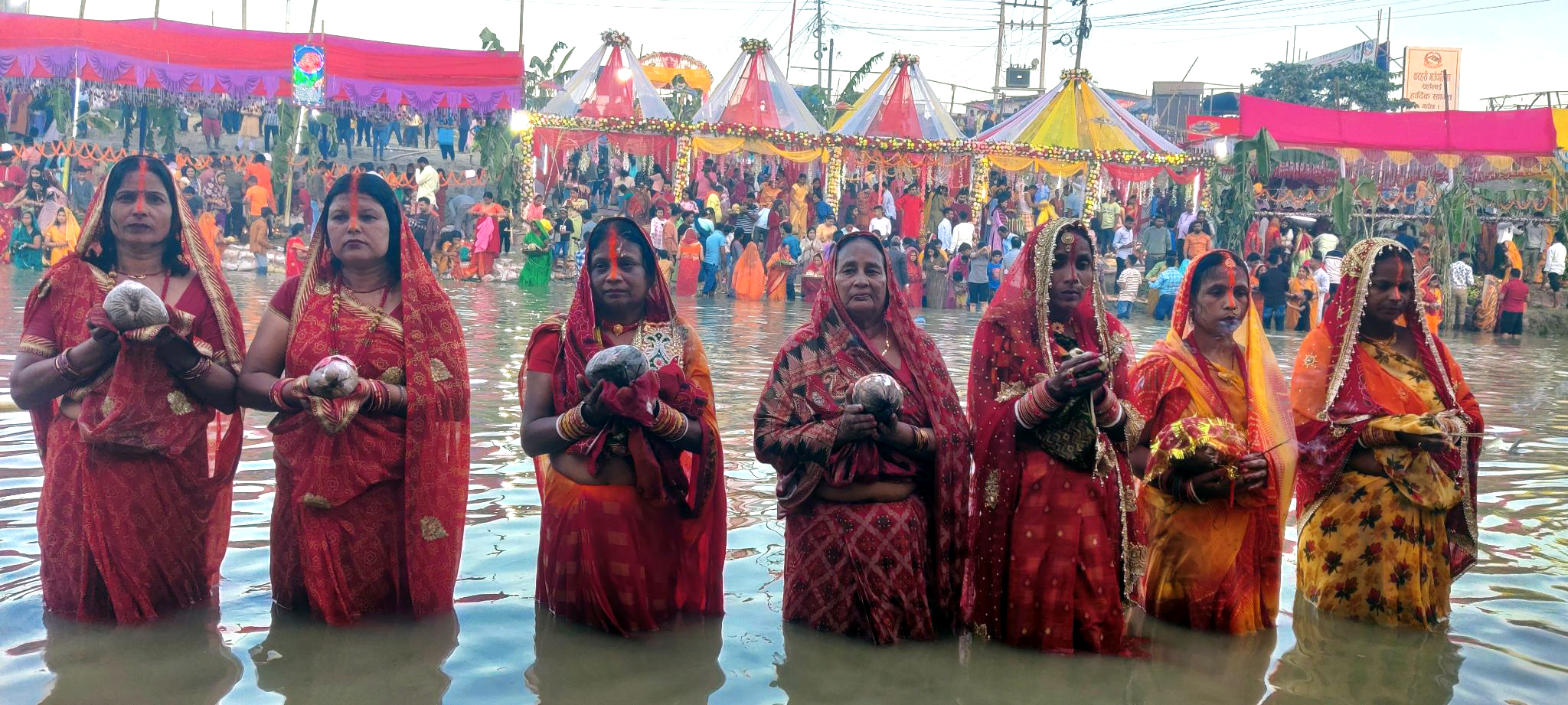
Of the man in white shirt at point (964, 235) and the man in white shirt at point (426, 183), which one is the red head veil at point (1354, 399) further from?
the man in white shirt at point (426, 183)

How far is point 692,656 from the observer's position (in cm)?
395

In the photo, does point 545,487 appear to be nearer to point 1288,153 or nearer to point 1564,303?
point 1564,303

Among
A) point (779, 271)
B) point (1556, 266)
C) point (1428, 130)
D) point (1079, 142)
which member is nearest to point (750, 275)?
point (779, 271)

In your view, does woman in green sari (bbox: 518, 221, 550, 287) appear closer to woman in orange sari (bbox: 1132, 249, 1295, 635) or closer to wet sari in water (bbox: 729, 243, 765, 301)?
wet sari in water (bbox: 729, 243, 765, 301)

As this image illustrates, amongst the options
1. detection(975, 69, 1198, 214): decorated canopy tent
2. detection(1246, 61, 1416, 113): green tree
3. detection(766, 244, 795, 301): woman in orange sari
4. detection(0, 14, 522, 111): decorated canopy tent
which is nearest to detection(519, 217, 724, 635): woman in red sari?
detection(766, 244, 795, 301): woman in orange sari

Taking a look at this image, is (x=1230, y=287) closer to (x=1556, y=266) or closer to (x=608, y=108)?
(x=1556, y=266)

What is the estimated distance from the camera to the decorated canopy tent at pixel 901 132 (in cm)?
2428

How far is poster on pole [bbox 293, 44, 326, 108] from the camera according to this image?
71.2 ft

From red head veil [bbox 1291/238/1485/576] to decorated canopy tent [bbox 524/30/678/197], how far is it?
67.0 ft

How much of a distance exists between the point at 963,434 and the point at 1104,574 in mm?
625

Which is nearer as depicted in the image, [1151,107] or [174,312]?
[174,312]

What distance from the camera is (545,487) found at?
4.02 m

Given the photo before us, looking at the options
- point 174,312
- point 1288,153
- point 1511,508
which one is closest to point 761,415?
point 174,312

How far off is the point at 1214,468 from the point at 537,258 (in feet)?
57.0
